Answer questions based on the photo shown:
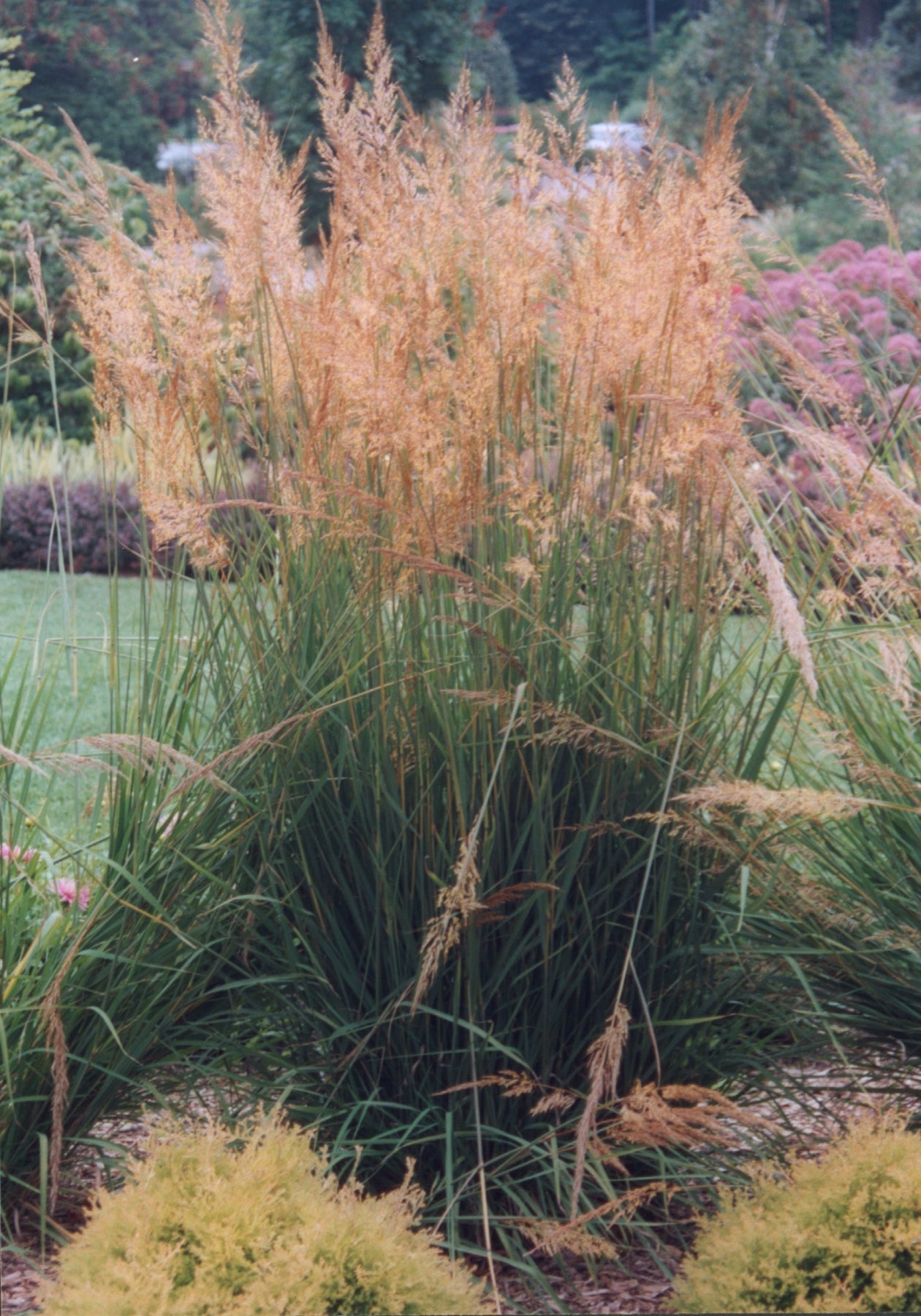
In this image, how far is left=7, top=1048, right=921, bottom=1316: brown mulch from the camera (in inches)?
76.2

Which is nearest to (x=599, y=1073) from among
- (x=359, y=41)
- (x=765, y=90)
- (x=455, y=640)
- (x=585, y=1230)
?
(x=585, y=1230)

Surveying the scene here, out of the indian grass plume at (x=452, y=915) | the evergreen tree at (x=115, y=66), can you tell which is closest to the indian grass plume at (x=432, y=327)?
the indian grass plume at (x=452, y=915)

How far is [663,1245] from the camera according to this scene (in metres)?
2.07

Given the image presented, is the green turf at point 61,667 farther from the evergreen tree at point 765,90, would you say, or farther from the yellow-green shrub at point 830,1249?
the evergreen tree at point 765,90

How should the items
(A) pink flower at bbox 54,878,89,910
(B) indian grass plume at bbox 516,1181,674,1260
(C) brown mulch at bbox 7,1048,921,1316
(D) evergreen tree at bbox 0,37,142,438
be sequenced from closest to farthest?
(B) indian grass plume at bbox 516,1181,674,1260 → (C) brown mulch at bbox 7,1048,921,1316 → (A) pink flower at bbox 54,878,89,910 → (D) evergreen tree at bbox 0,37,142,438

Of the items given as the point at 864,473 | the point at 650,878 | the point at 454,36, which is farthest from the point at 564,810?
the point at 454,36

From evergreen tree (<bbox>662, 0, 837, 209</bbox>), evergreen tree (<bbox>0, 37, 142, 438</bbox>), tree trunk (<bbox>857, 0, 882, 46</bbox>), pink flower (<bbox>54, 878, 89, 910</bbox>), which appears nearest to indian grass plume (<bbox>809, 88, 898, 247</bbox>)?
pink flower (<bbox>54, 878, 89, 910</bbox>)

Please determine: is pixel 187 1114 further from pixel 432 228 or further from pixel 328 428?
pixel 432 228

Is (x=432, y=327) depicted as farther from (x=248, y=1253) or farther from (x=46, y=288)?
(x=46, y=288)

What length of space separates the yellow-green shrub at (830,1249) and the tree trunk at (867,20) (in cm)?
2891

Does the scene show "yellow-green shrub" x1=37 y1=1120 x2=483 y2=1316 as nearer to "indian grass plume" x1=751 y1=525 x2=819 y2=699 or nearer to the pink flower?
"indian grass plume" x1=751 y1=525 x2=819 y2=699

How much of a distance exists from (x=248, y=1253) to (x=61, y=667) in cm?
202

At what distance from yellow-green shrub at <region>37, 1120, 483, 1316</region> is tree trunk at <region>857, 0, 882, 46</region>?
29148 millimetres

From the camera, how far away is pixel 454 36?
19188 mm
